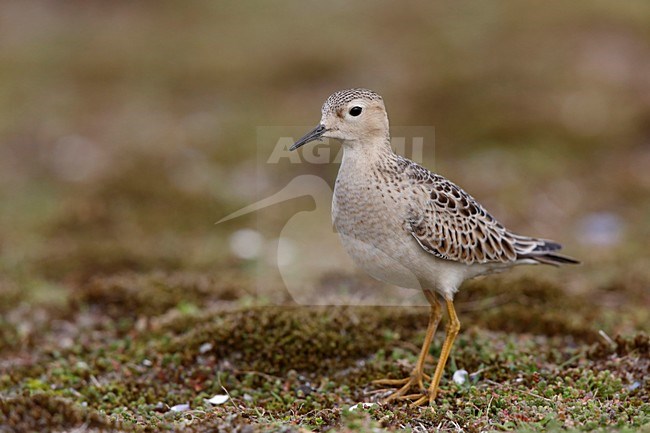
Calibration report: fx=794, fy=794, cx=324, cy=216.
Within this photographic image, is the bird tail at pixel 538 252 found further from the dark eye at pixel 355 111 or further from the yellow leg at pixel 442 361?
the dark eye at pixel 355 111

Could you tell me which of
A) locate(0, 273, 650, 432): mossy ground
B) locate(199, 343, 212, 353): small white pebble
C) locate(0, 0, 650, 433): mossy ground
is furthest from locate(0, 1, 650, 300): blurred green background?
locate(199, 343, 212, 353): small white pebble

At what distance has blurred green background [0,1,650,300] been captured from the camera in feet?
43.3

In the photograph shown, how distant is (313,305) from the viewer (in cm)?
859

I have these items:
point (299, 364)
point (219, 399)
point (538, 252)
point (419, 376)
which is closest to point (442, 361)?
point (419, 376)

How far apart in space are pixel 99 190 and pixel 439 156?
21.3ft

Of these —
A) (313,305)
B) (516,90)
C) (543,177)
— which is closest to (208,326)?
(313,305)

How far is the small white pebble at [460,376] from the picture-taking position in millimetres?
7203

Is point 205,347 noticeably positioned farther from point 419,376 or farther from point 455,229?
point 455,229

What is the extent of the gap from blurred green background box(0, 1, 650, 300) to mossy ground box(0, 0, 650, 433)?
6cm

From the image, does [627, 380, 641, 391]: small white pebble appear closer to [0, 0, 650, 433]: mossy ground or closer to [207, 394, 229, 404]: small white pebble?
[0, 0, 650, 433]: mossy ground

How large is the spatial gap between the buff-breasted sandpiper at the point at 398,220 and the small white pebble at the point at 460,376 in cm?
28

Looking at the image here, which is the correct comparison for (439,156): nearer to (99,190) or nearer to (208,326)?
(99,190)

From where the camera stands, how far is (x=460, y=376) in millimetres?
7305

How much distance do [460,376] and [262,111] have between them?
11553 millimetres
